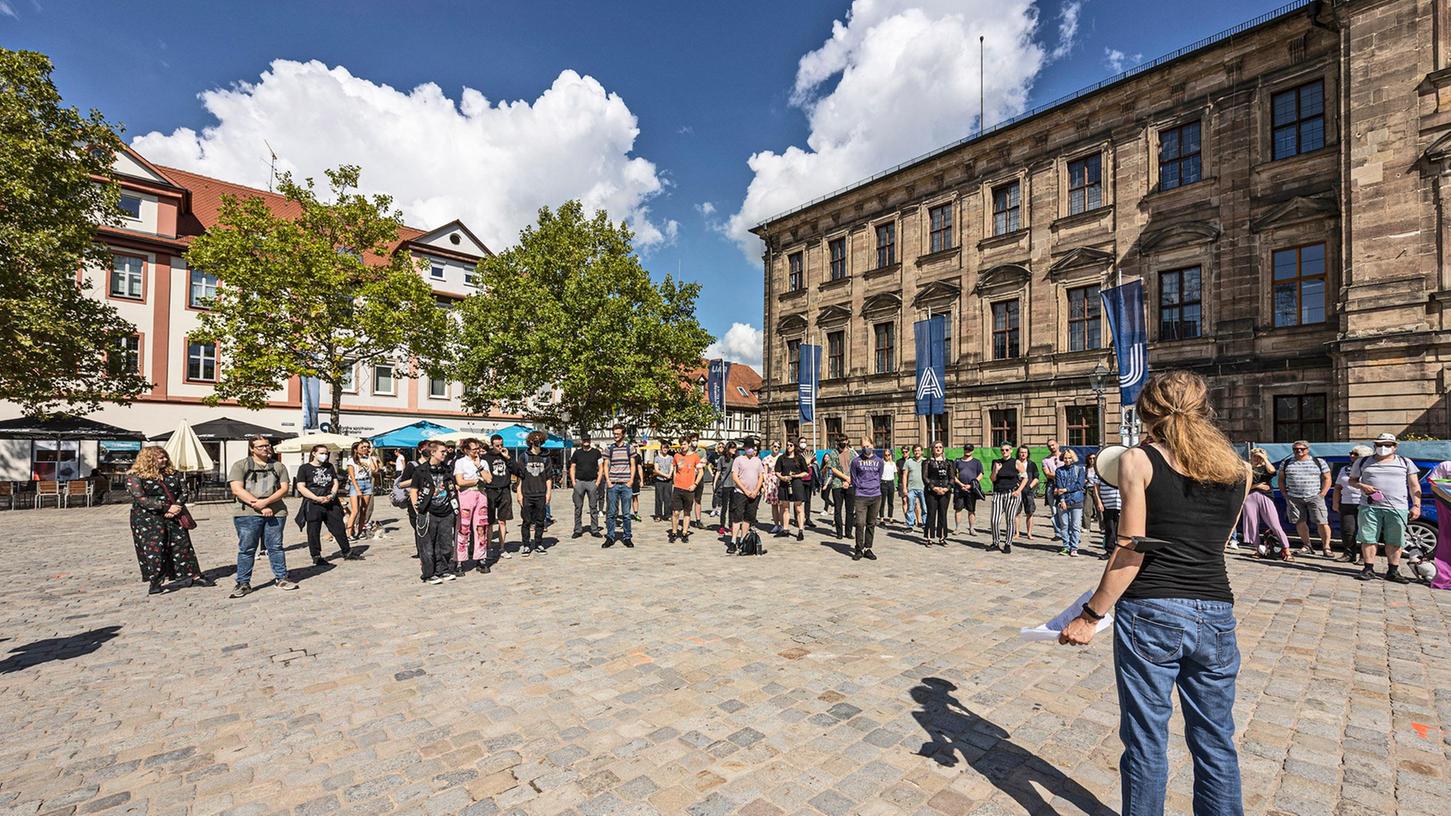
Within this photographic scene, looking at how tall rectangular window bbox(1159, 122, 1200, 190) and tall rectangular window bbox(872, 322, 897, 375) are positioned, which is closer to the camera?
tall rectangular window bbox(1159, 122, 1200, 190)

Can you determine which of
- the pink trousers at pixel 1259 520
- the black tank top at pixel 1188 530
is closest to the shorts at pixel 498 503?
the black tank top at pixel 1188 530

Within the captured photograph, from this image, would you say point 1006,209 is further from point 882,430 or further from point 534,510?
point 534,510

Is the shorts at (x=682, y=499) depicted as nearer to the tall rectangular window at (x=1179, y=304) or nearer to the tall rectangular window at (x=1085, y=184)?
→ the tall rectangular window at (x=1179, y=304)

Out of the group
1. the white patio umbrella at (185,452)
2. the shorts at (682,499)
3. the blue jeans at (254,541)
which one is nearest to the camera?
the blue jeans at (254,541)

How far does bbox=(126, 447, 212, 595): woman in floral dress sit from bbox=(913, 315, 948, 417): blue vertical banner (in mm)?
21841

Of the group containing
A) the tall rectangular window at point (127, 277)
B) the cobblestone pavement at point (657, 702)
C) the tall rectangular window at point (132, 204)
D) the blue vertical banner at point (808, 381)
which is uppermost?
the tall rectangular window at point (132, 204)

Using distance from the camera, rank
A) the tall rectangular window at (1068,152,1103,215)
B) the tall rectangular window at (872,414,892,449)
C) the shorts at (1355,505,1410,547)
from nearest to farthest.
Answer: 1. the shorts at (1355,505,1410,547)
2. the tall rectangular window at (1068,152,1103,215)
3. the tall rectangular window at (872,414,892,449)

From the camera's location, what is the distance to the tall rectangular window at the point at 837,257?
32812mm

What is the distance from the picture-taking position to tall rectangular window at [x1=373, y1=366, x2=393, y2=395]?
35.1 metres

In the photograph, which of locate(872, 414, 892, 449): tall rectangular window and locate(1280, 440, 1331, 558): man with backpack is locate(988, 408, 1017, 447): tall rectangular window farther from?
locate(1280, 440, 1331, 558): man with backpack

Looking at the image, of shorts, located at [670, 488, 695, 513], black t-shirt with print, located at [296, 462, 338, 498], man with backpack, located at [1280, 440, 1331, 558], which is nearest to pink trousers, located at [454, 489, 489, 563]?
black t-shirt with print, located at [296, 462, 338, 498]

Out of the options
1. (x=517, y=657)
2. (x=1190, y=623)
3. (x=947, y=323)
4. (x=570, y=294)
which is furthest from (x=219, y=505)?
(x=947, y=323)

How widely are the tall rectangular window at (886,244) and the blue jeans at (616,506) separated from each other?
23127 mm

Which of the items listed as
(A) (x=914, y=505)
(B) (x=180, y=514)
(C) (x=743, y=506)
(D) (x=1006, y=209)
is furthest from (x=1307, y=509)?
→ (D) (x=1006, y=209)
